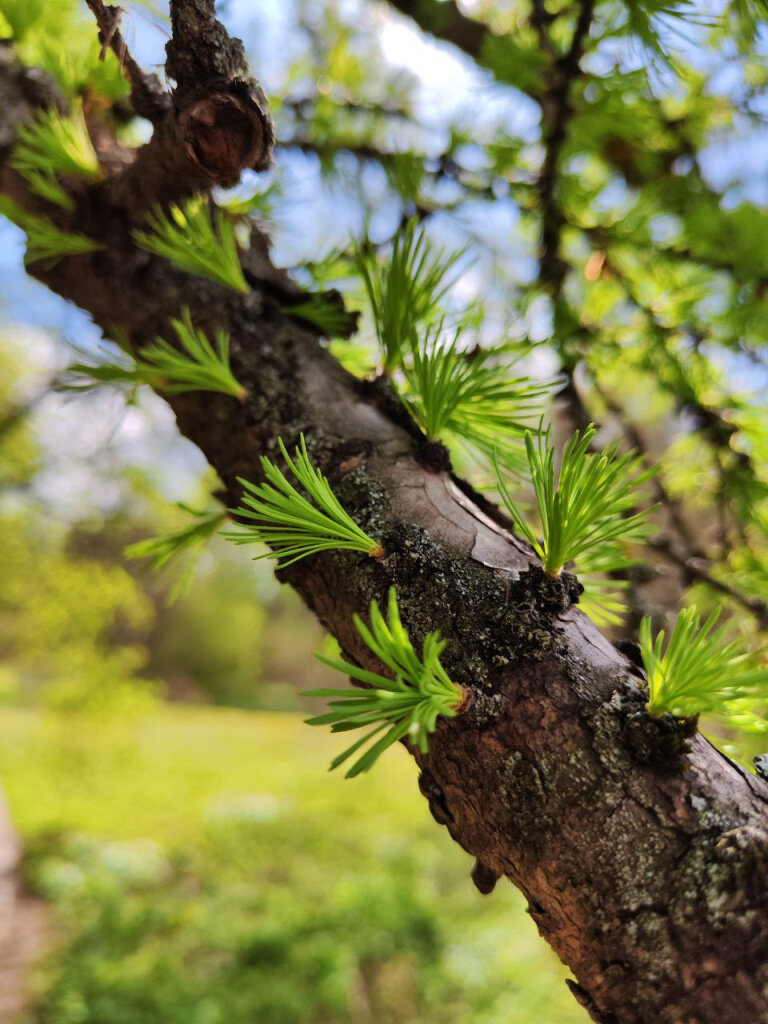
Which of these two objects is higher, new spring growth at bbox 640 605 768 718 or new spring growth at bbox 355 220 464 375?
new spring growth at bbox 355 220 464 375

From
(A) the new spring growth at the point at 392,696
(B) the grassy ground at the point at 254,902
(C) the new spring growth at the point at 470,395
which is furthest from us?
(B) the grassy ground at the point at 254,902

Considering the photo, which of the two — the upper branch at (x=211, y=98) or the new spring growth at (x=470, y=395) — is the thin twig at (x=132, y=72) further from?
the new spring growth at (x=470, y=395)

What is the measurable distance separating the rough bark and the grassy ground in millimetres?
1301

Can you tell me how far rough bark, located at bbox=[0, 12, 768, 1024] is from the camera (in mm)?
180

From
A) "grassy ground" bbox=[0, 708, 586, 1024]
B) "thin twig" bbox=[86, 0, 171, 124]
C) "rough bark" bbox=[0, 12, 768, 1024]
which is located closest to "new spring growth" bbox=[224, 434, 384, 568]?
"rough bark" bbox=[0, 12, 768, 1024]

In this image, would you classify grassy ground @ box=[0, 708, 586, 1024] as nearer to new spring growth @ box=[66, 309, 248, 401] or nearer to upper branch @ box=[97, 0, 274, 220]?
new spring growth @ box=[66, 309, 248, 401]

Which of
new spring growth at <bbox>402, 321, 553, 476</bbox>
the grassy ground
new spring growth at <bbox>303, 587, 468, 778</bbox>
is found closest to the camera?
new spring growth at <bbox>303, 587, 468, 778</bbox>

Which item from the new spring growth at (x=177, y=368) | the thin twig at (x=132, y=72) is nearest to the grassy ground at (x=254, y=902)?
the new spring growth at (x=177, y=368)

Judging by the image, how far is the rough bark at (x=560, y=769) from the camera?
0.18 meters

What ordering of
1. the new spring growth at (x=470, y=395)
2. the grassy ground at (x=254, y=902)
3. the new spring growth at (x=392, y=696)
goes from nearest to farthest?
the new spring growth at (x=392, y=696) < the new spring growth at (x=470, y=395) < the grassy ground at (x=254, y=902)

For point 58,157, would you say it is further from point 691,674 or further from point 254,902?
point 254,902

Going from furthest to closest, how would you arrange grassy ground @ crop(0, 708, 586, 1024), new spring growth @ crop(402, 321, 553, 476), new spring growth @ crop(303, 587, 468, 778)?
grassy ground @ crop(0, 708, 586, 1024) → new spring growth @ crop(402, 321, 553, 476) → new spring growth @ crop(303, 587, 468, 778)

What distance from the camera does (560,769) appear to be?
20 centimetres

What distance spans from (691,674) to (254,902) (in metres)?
2.24
